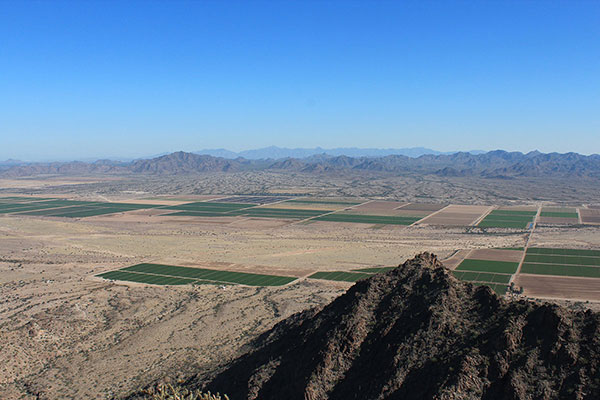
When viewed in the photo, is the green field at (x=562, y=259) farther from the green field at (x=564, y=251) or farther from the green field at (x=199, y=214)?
the green field at (x=199, y=214)

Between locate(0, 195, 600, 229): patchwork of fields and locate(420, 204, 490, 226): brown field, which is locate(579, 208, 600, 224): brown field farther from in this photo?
locate(420, 204, 490, 226): brown field

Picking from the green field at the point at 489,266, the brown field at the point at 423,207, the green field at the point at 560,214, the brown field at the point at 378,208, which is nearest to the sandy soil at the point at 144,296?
the green field at the point at 489,266

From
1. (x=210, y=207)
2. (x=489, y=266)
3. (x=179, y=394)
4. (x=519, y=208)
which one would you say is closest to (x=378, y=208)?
(x=519, y=208)

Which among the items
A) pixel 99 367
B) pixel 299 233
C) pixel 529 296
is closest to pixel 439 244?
pixel 299 233

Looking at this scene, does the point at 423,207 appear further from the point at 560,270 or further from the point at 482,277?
the point at 482,277

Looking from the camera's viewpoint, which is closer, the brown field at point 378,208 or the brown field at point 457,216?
the brown field at point 457,216

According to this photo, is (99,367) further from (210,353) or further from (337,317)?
(337,317)
